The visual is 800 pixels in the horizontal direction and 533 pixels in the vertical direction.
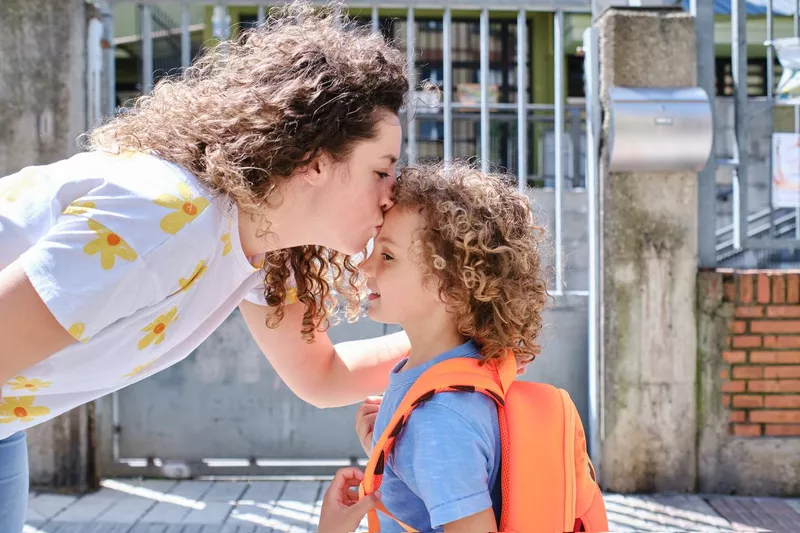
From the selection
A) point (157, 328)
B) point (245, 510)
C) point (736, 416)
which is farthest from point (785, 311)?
point (157, 328)

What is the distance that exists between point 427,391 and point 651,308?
3.07 metres

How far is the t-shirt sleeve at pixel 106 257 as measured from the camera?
1347mm

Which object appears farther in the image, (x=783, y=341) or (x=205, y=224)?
(x=783, y=341)

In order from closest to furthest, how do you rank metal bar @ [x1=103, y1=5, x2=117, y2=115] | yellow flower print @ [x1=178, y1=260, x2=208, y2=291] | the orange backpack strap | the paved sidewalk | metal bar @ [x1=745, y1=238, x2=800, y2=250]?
yellow flower print @ [x1=178, y1=260, x2=208, y2=291] → the orange backpack strap → the paved sidewalk → metal bar @ [x1=745, y1=238, x2=800, y2=250] → metal bar @ [x1=103, y1=5, x2=117, y2=115]

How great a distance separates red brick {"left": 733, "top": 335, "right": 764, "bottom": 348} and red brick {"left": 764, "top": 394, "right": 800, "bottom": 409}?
28cm

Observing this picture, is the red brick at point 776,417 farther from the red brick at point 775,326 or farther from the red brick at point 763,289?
the red brick at point 763,289

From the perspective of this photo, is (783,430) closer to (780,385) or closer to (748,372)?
(780,385)

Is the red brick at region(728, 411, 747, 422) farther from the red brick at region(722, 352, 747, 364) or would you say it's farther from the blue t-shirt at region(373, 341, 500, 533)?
the blue t-shirt at region(373, 341, 500, 533)

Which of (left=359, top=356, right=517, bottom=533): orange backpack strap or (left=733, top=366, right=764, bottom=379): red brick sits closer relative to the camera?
(left=359, top=356, right=517, bottom=533): orange backpack strap

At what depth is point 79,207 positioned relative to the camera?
1417 mm

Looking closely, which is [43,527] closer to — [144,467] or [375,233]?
[144,467]

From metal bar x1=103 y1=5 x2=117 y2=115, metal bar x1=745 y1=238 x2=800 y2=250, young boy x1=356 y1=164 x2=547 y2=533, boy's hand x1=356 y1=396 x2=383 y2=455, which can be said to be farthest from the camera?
metal bar x1=103 y1=5 x2=117 y2=115

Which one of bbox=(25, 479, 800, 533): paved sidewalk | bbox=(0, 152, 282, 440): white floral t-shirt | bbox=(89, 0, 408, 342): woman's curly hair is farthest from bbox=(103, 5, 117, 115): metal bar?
bbox=(0, 152, 282, 440): white floral t-shirt

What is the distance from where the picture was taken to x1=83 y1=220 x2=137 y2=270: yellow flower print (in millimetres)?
1374
